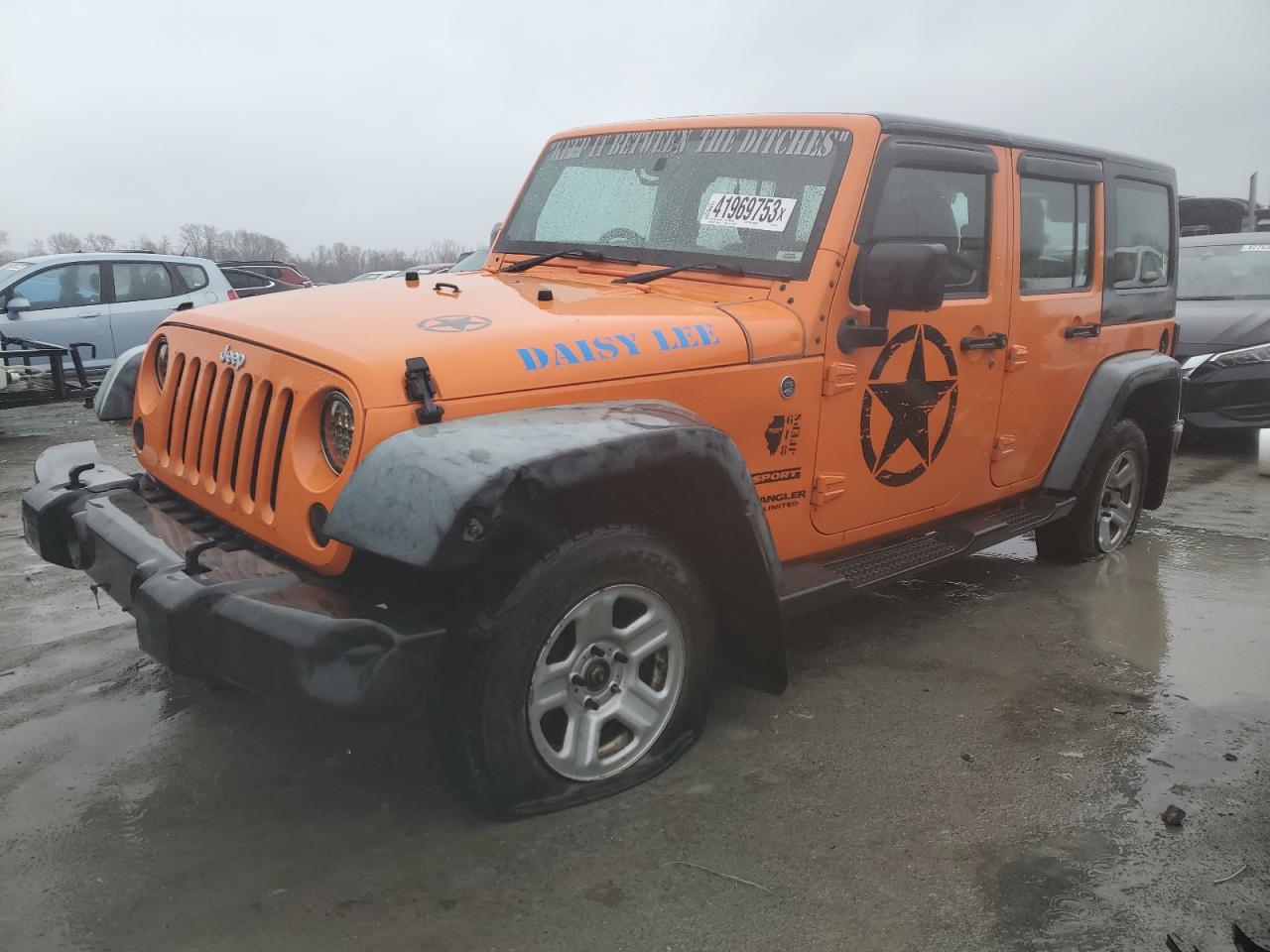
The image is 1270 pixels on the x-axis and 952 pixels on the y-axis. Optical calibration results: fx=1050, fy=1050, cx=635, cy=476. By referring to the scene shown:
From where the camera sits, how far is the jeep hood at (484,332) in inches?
102

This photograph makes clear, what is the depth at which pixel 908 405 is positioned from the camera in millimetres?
3643

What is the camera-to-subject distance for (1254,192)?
65.8 feet

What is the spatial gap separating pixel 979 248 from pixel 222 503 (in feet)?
9.12

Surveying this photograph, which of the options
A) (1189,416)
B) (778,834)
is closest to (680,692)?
(778,834)

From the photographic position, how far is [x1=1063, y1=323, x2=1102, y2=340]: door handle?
442 centimetres

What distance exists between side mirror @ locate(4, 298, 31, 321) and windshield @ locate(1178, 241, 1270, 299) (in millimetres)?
10356

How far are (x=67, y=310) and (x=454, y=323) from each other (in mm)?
8935

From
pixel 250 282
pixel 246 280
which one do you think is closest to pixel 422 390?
pixel 250 282

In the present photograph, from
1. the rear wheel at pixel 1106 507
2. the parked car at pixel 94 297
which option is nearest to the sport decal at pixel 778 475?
the rear wheel at pixel 1106 507

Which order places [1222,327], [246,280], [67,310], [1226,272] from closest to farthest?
[1222,327] < [1226,272] < [67,310] < [246,280]

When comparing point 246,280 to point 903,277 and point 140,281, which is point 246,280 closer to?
point 140,281

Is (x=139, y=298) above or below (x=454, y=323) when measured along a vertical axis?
above

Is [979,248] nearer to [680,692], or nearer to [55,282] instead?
[680,692]

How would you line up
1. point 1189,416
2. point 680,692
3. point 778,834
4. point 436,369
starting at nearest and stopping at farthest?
point 436,369 → point 778,834 → point 680,692 → point 1189,416
